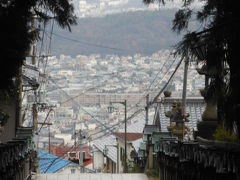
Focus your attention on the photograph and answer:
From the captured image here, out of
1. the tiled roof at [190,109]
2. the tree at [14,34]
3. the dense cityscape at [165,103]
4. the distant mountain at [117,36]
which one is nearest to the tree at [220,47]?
the dense cityscape at [165,103]

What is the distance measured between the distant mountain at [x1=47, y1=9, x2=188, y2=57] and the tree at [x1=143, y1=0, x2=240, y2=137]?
6541 centimetres

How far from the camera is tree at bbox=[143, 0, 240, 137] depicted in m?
9.61

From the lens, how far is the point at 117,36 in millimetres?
95875

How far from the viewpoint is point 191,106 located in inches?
1331

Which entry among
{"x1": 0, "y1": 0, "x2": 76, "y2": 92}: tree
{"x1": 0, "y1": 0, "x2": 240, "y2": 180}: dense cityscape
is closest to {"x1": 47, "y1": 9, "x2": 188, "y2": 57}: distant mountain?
{"x1": 0, "y1": 0, "x2": 240, "y2": 180}: dense cityscape

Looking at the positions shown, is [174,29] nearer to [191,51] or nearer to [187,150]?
[191,51]

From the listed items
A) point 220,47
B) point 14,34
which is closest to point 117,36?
point 220,47

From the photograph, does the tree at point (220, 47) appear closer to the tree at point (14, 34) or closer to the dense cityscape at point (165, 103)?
the dense cityscape at point (165, 103)

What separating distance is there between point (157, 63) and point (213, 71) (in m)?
63.8

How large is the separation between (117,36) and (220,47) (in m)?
86.1

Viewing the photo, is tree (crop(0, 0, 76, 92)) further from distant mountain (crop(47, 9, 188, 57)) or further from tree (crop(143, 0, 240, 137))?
distant mountain (crop(47, 9, 188, 57))

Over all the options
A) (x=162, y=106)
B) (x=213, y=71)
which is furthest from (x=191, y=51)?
(x=162, y=106)

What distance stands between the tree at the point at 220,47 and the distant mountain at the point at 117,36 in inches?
2575

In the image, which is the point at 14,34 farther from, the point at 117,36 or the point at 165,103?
the point at 117,36
